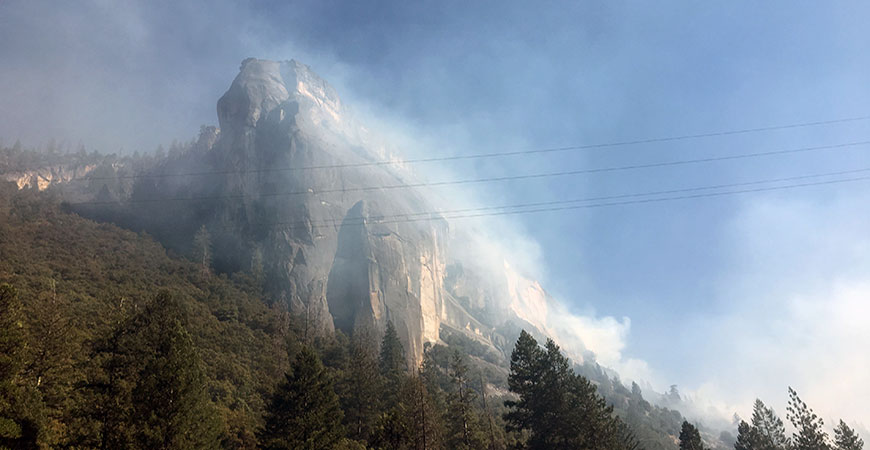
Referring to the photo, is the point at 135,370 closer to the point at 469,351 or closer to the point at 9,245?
the point at 9,245

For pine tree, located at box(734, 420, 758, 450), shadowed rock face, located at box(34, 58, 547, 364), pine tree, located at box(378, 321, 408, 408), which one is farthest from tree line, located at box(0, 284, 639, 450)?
shadowed rock face, located at box(34, 58, 547, 364)

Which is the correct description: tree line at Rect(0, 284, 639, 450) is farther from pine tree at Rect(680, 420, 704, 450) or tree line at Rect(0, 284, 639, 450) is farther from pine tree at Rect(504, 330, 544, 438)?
pine tree at Rect(680, 420, 704, 450)

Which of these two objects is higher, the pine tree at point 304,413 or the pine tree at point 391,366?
the pine tree at point 391,366

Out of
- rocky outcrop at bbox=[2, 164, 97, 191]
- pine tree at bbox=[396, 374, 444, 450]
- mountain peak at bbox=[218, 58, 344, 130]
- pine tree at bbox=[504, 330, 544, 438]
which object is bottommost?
pine tree at bbox=[396, 374, 444, 450]

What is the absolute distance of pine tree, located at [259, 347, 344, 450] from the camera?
30562 mm

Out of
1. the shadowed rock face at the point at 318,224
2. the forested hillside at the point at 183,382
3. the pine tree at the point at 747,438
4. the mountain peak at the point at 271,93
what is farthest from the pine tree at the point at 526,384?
the mountain peak at the point at 271,93

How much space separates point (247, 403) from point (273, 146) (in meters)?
80.9

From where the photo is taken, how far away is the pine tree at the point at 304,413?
3056 centimetres

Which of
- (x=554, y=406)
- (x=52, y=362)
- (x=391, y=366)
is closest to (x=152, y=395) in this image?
(x=52, y=362)

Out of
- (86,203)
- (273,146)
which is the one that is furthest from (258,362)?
(86,203)

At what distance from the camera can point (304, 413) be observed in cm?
3170

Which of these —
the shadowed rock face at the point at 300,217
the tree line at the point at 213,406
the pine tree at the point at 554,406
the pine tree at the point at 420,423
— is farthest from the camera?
the shadowed rock face at the point at 300,217

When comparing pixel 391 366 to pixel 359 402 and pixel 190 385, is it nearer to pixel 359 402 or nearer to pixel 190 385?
pixel 359 402

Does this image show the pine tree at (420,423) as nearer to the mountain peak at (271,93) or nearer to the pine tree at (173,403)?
the pine tree at (173,403)
